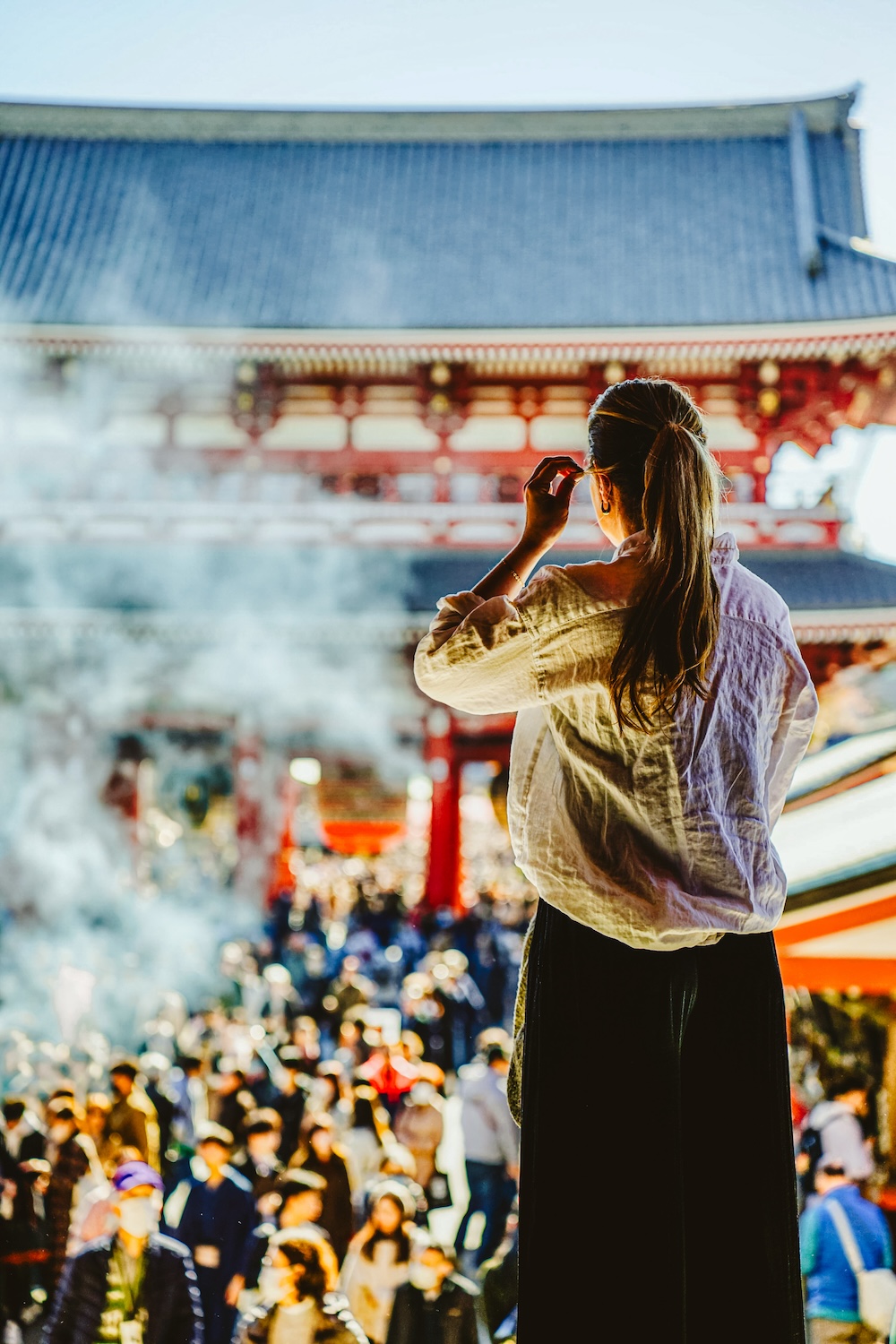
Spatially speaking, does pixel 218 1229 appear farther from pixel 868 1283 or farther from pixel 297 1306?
pixel 868 1283

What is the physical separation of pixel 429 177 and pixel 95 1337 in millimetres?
13553

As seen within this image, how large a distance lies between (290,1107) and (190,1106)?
82cm

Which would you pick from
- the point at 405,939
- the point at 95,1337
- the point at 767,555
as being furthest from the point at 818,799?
the point at 767,555

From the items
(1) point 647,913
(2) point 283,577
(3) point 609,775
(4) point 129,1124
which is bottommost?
(4) point 129,1124

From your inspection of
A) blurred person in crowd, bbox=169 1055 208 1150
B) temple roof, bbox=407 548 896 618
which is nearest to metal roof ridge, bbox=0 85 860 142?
temple roof, bbox=407 548 896 618

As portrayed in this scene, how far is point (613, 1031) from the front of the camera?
1065 mm

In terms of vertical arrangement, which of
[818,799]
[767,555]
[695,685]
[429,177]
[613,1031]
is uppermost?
[429,177]

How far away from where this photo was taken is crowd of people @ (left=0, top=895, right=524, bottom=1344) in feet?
9.50

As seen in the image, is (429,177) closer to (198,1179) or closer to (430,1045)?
(430,1045)

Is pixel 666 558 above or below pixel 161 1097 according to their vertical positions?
above

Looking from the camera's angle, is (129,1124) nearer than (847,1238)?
No

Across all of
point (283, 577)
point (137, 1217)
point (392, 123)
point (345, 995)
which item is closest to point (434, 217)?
point (392, 123)

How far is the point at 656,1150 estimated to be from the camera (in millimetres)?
1042

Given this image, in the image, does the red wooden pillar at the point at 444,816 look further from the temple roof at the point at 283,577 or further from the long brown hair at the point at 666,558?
the long brown hair at the point at 666,558
